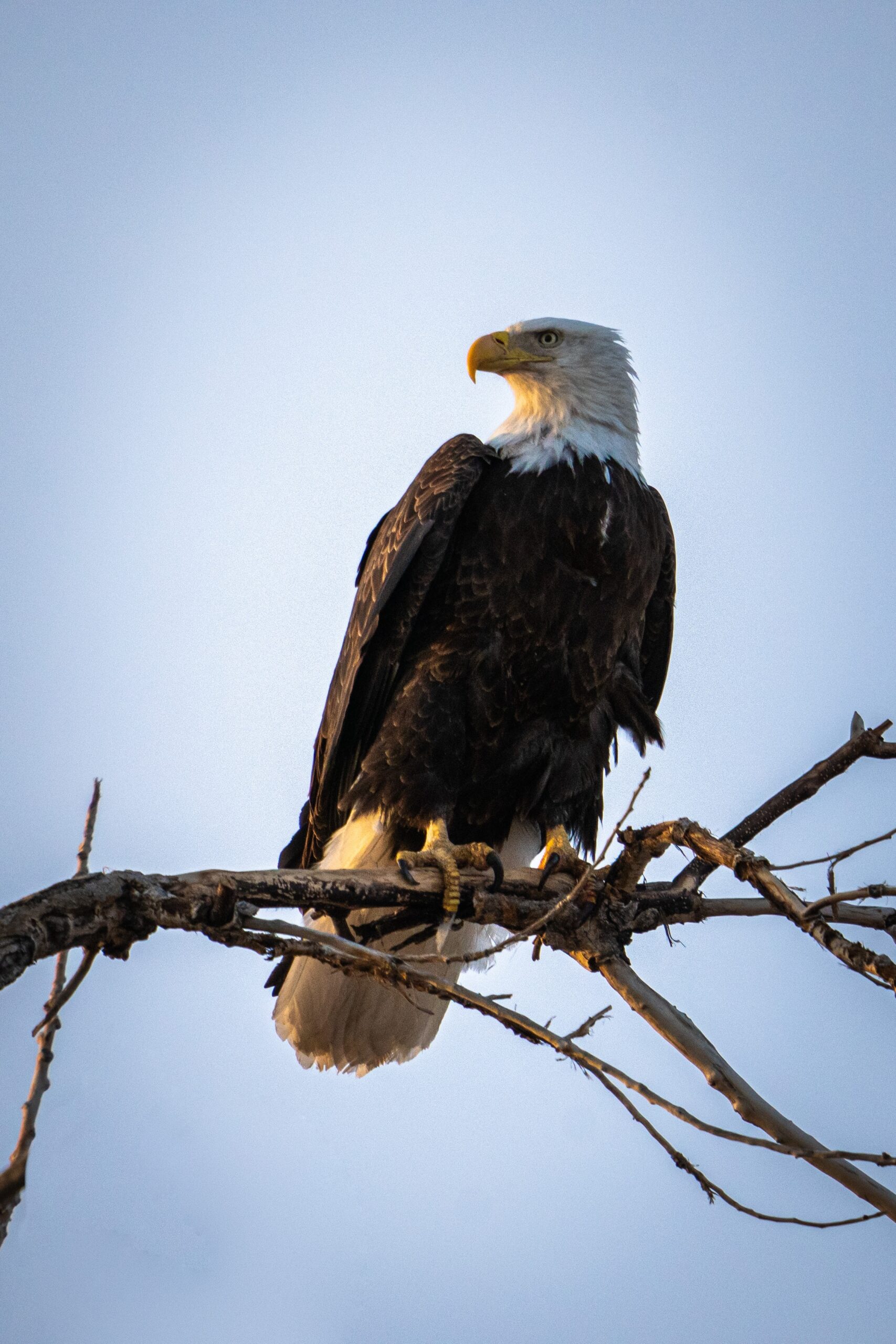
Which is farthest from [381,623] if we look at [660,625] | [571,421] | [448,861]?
[660,625]

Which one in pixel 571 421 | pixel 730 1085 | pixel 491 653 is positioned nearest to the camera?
pixel 730 1085

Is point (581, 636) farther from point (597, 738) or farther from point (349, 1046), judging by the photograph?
point (349, 1046)

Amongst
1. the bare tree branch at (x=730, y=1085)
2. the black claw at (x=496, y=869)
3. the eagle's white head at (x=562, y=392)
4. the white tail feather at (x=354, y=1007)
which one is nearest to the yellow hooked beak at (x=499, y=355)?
the eagle's white head at (x=562, y=392)

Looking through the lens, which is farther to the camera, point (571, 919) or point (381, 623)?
point (381, 623)

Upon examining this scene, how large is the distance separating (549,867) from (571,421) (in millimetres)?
1836

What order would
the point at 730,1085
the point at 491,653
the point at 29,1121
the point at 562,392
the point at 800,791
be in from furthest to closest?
1. the point at 562,392
2. the point at 491,653
3. the point at 800,791
4. the point at 730,1085
5. the point at 29,1121

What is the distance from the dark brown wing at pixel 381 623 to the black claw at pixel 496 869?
2.58 ft

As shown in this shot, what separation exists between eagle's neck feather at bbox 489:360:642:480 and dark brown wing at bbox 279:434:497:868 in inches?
7.0

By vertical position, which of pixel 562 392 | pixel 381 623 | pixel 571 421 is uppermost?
pixel 562 392

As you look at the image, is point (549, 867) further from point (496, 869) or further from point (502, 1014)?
point (502, 1014)

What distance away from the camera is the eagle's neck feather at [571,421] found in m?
4.68

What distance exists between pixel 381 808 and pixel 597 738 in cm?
84

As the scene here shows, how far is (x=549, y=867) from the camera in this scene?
12.9ft

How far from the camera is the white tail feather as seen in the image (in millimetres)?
4453
